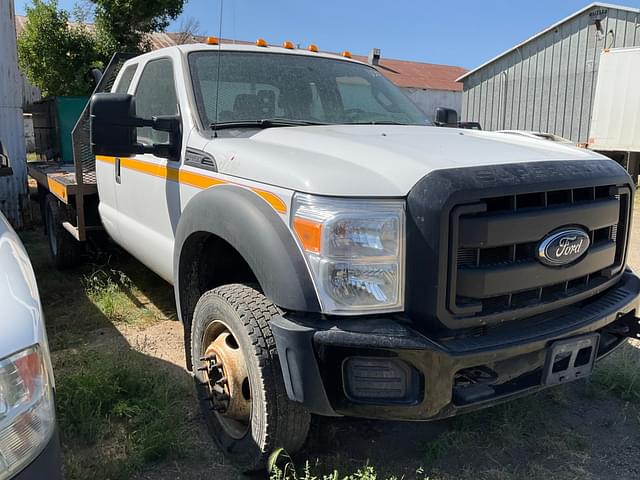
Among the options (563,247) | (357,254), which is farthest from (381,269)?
(563,247)

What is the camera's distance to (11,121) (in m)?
8.20

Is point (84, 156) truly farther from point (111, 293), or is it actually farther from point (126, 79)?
point (111, 293)

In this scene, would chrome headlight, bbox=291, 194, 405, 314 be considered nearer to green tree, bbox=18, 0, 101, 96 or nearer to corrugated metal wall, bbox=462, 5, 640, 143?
green tree, bbox=18, 0, 101, 96

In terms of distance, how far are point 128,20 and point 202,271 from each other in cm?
1268

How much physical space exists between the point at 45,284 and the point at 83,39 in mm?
10870

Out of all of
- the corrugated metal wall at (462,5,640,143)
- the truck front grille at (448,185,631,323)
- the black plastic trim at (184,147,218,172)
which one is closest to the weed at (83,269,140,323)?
the black plastic trim at (184,147,218,172)

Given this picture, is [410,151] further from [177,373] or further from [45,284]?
[45,284]

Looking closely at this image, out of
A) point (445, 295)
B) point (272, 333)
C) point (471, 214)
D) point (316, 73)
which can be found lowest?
point (272, 333)

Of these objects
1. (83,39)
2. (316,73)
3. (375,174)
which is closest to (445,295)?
(375,174)

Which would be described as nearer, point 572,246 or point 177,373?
point 572,246

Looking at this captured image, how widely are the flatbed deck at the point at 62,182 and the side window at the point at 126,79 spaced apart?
0.90m

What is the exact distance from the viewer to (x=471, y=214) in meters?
2.12

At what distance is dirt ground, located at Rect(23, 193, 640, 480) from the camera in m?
2.69

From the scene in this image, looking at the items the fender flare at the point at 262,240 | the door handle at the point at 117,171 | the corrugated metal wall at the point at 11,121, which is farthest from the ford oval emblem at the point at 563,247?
the corrugated metal wall at the point at 11,121
